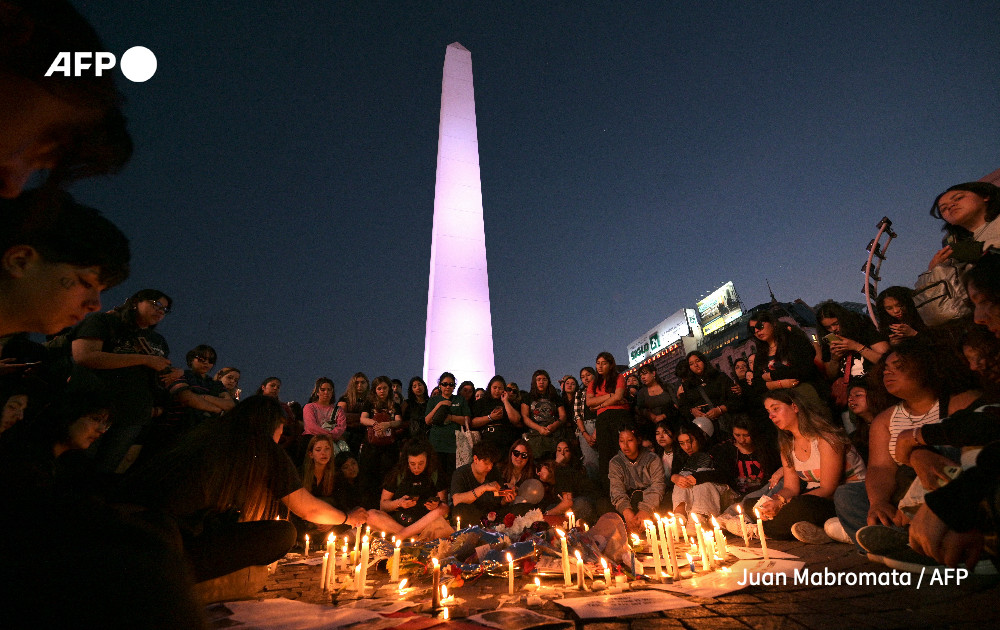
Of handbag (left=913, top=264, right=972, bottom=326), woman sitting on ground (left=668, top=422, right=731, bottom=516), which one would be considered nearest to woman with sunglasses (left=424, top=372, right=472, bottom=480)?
woman sitting on ground (left=668, top=422, right=731, bottom=516)

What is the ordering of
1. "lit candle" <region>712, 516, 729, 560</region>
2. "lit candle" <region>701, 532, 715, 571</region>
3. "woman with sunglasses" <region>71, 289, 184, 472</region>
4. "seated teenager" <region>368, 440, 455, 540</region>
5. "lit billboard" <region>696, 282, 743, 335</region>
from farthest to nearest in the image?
A: "lit billboard" <region>696, 282, 743, 335</region> < "seated teenager" <region>368, 440, 455, 540</region> < "woman with sunglasses" <region>71, 289, 184, 472</region> < "lit candle" <region>712, 516, 729, 560</region> < "lit candle" <region>701, 532, 715, 571</region>

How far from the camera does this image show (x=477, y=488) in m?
4.68

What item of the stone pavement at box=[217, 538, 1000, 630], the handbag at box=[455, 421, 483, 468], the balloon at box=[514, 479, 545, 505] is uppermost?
the handbag at box=[455, 421, 483, 468]

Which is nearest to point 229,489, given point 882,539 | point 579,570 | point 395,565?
point 395,565

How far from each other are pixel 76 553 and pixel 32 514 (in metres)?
0.08

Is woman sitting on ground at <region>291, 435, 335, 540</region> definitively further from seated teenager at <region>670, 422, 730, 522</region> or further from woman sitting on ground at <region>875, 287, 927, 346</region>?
woman sitting on ground at <region>875, 287, 927, 346</region>

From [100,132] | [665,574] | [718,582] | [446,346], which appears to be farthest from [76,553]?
[446,346]

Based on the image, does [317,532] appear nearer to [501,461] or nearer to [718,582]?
[501,461]

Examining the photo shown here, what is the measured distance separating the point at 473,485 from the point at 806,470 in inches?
120

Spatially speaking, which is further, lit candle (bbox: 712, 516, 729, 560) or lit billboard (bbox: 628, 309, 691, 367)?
lit billboard (bbox: 628, 309, 691, 367)

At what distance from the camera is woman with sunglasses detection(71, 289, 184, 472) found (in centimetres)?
332

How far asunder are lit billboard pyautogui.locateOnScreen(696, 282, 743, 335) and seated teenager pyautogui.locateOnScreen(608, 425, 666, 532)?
1650 inches

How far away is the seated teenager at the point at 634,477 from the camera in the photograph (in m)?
4.74

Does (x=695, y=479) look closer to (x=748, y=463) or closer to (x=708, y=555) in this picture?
(x=748, y=463)
